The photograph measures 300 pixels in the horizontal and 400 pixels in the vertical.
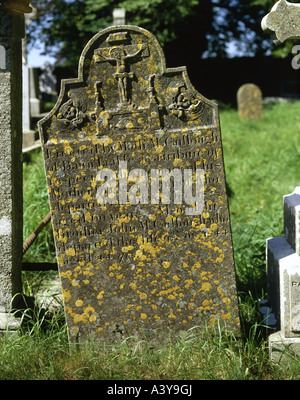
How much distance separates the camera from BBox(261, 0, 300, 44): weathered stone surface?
10.2ft

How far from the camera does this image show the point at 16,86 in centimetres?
317

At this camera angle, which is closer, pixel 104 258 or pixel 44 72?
pixel 104 258

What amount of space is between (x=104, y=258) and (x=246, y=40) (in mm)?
19617

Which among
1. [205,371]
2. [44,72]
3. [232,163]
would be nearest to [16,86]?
[205,371]

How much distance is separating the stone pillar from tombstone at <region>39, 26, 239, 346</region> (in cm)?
30

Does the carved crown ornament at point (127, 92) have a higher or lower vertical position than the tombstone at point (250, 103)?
lower

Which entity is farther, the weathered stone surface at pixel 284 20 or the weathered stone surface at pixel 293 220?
the weathered stone surface at pixel 284 20

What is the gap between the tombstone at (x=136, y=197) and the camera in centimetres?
292

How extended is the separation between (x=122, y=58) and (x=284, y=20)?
109cm

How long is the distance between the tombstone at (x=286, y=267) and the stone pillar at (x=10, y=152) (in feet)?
5.32

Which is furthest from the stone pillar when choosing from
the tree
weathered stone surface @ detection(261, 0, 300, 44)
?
the tree

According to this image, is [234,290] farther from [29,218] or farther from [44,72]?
[44,72]

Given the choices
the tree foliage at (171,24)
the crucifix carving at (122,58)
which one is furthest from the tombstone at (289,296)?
the tree foliage at (171,24)

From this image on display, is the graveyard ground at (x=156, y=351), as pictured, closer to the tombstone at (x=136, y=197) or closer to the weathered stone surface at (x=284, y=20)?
the tombstone at (x=136, y=197)
